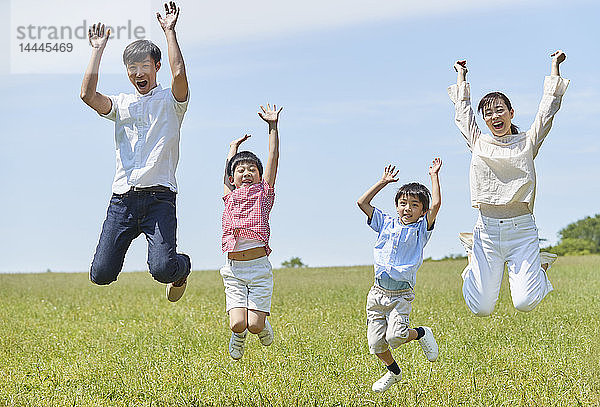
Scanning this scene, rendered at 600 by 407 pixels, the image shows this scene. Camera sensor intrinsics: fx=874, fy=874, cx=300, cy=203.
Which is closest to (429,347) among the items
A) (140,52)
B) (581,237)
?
(140,52)

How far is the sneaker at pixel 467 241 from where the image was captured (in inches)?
392

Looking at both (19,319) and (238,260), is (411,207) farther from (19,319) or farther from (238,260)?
(19,319)

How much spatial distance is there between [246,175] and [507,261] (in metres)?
3.04

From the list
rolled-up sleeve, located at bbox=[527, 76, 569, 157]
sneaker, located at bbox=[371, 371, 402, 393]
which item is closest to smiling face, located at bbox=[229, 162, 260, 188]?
sneaker, located at bbox=[371, 371, 402, 393]

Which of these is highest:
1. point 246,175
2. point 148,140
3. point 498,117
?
point 498,117

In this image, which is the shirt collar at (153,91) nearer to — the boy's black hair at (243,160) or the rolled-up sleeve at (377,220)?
the boy's black hair at (243,160)

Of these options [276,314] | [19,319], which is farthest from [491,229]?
[19,319]

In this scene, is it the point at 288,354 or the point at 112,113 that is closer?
the point at 112,113

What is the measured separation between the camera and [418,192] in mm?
9352

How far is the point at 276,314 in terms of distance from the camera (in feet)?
58.1

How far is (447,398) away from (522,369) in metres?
2.16

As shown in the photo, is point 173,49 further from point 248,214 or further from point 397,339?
point 397,339

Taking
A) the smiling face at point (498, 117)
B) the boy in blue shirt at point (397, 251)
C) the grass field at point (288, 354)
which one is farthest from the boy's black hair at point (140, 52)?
the grass field at point (288, 354)

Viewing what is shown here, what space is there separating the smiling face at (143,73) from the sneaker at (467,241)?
12.7ft
